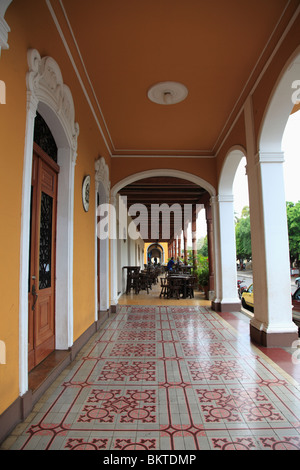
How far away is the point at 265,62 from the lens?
3559 mm

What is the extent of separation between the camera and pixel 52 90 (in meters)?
2.77

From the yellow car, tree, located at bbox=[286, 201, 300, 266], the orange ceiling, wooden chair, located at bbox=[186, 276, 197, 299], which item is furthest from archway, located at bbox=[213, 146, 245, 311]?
tree, located at bbox=[286, 201, 300, 266]

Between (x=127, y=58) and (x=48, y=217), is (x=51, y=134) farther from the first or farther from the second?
(x=127, y=58)

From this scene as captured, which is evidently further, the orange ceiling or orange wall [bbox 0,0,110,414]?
the orange ceiling

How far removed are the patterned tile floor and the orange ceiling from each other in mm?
3564

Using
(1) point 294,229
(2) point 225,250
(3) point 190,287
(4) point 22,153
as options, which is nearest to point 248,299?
(3) point 190,287

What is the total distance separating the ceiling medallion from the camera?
4078mm

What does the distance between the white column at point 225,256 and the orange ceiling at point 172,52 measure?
6.19ft

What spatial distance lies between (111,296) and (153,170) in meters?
2.99

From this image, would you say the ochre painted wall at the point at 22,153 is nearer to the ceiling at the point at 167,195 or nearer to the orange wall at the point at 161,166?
the orange wall at the point at 161,166

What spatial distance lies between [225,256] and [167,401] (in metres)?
4.40

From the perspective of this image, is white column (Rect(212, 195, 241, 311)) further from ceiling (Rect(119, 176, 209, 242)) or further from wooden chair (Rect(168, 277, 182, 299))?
wooden chair (Rect(168, 277, 182, 299))

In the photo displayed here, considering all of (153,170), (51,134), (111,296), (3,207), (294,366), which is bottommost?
(294,366)

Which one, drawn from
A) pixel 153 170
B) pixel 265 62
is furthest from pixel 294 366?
pixel 153 170
